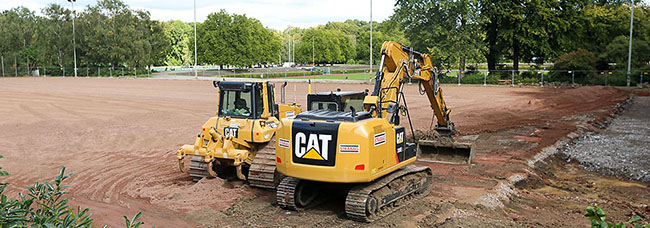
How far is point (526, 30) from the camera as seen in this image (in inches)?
1825

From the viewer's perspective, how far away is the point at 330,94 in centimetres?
1069

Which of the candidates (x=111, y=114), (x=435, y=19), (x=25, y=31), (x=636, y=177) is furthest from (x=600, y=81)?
(x=25, y=31)

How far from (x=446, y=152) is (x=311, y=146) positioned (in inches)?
262

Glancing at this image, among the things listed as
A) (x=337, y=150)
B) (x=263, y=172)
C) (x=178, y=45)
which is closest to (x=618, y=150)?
(x=337, y=150)

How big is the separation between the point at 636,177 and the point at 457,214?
624 centimetres

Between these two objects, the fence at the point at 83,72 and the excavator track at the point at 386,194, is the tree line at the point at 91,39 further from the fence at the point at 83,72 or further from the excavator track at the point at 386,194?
the excavator track at the point at 386,194

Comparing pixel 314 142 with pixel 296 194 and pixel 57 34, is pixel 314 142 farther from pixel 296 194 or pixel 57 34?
pixel 57 34

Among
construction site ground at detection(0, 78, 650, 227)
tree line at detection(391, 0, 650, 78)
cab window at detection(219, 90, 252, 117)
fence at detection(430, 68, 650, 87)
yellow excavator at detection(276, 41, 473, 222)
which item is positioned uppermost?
tree line at detection(391, 0, 650, 78)

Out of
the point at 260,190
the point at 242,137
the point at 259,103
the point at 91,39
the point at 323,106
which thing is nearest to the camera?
the point at 323,106

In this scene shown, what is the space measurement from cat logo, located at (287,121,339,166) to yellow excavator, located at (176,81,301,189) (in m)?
2.20

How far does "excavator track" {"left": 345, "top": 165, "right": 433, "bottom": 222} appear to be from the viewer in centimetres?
901

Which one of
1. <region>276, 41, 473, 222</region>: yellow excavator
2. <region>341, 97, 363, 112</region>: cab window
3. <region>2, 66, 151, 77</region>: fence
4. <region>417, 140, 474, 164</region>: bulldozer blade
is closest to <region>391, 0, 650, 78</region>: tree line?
<region>417, 140, 474, 164</region>: bulldozer blade

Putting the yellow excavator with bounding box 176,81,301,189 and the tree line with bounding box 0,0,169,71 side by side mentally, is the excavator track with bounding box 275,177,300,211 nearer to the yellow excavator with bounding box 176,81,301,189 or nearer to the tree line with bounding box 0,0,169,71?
the yellow excavator with bounding box 176,81,301,189

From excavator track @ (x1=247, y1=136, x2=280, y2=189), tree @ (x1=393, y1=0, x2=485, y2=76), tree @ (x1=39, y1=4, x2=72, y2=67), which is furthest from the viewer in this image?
tree @ (x1=39, y1=4, x2=72, y2=67)
